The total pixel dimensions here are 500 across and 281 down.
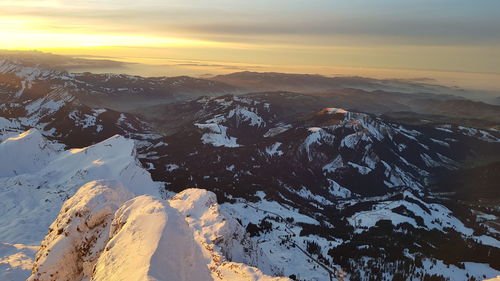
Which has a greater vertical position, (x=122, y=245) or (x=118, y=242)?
(x=122, y=245)

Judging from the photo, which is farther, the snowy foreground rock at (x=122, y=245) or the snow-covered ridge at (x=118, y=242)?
the snowy foreground rock at (x=122, y=245)

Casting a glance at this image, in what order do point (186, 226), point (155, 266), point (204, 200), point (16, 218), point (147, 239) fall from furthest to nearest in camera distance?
point (16, 218), point (204, 200), point (186, 226), point (147, 239), point (155, 266)

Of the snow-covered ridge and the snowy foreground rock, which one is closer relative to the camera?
the snow-covered ridge

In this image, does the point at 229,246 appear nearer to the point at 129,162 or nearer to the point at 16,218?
the point at 129,162

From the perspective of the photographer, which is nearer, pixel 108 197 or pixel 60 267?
pixel 60 267

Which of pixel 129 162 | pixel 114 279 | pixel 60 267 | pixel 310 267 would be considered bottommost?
pixel 310 267

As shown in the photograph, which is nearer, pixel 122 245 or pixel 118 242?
pixel 122 245

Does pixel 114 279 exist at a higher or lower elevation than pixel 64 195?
higher

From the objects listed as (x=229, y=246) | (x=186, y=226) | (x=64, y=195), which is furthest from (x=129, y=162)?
(x=186, y=226)

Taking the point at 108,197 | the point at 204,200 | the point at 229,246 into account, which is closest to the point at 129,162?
the point at 204,200

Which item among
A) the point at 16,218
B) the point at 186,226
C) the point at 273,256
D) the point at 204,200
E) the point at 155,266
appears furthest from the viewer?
the point at 273,256
